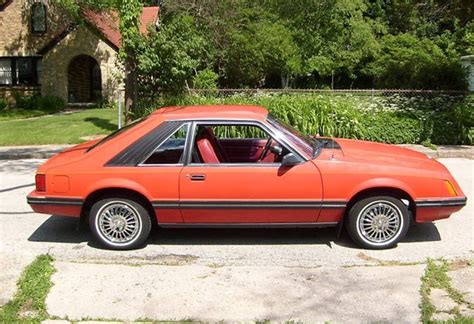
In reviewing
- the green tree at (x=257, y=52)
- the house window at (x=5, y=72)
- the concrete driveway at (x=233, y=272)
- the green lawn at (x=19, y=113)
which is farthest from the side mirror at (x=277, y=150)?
the house window at (x=5, y=72)

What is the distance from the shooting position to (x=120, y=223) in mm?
5516

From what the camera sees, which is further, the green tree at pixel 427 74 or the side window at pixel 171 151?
the green tree at pixel 427 74

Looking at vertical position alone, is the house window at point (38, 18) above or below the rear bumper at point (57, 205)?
above

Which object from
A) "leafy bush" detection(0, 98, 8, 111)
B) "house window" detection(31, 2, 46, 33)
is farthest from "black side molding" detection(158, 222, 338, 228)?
"house window" detection(31, 2, 46, 33)

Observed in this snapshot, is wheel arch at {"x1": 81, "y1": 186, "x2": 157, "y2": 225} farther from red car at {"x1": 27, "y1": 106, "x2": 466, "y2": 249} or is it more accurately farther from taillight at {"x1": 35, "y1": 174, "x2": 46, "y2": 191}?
taillight at {"x1": 35, "y1": 174, "x2": 46, "y2": 191}

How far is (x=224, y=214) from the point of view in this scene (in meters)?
5.41

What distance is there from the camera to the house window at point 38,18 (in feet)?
87.9

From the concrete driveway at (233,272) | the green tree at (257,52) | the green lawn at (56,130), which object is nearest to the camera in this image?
the concrete driveway at (233,272)

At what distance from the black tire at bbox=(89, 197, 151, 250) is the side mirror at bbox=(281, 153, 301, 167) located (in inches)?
61.2

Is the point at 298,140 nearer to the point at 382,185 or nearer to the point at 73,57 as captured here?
the point at 382,185

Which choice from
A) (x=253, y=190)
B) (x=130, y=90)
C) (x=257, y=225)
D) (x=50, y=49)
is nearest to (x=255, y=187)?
(x=253, y=190)

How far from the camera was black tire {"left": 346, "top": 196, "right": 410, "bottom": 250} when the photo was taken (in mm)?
5352

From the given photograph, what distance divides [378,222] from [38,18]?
25972 mm

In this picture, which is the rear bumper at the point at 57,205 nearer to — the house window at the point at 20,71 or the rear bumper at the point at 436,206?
the rear bumper at the point at 436,206
